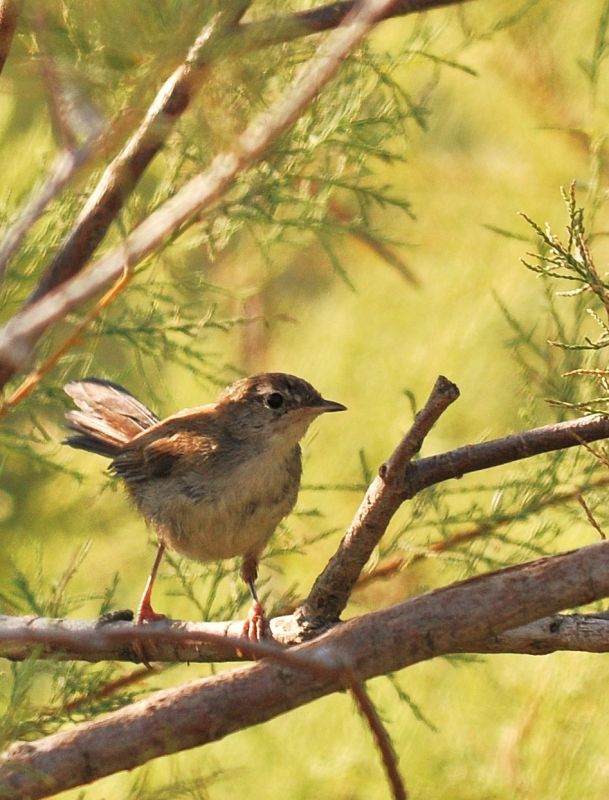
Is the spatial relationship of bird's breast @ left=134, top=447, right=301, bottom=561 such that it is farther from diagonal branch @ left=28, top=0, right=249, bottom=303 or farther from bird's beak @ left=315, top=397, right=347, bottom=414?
diagonal branch @ left=28, top=0, right=249, bottom=303

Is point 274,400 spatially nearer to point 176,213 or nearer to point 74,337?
point 74,337

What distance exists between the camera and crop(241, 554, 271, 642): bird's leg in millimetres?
3334

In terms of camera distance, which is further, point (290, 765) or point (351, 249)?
point (351, 249)

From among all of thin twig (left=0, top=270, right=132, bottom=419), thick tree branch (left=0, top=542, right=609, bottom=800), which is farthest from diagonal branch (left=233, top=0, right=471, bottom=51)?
thick tree branch (left=0, top=542, right=609, bottom=800)

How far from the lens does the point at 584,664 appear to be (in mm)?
5008

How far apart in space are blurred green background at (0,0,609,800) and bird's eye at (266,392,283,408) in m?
0.18

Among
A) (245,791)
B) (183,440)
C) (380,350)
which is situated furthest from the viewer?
(380,350)

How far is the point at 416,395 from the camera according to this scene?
19.6 ft

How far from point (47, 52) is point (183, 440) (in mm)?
2288

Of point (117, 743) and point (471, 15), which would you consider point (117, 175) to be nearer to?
point (117, 743)

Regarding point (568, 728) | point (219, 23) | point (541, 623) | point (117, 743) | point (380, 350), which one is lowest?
point (568, 728)

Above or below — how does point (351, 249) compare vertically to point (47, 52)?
below

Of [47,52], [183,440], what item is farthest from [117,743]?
[183,440]

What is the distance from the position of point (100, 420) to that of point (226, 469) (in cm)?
72
